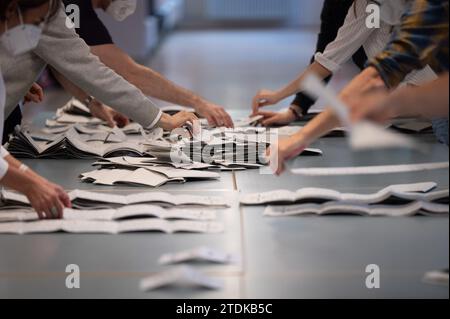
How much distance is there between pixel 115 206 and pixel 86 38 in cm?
110

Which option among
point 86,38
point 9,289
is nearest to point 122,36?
point 86,38

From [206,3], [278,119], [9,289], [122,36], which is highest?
[206,3]

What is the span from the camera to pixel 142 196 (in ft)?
5.98

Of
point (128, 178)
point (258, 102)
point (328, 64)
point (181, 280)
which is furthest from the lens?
point (258, 102)

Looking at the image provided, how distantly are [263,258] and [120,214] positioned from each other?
40cm

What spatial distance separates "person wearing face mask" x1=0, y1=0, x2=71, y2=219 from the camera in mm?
1604

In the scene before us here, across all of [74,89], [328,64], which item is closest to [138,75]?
[74,89]

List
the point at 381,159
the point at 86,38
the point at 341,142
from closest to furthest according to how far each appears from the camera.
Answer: the point at 381,159 → the point at 341,142 → the point at 86,38

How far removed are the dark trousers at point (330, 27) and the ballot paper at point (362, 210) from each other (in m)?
1.13

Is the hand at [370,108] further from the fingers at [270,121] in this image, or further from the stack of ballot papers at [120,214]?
the fingers at [270,121]

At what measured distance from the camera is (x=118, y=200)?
1.80m

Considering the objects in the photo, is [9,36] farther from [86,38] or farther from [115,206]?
[86,38]

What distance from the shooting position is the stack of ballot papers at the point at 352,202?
1.73m

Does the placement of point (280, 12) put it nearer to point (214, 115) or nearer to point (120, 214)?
point (214, 115)
